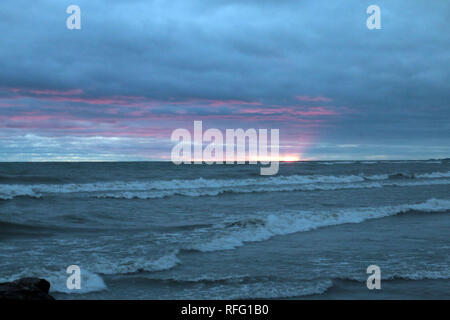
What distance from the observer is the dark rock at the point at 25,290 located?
5.02m

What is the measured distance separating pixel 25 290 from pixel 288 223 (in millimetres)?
9988

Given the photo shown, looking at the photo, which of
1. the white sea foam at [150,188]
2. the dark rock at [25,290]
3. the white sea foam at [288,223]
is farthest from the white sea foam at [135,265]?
the white sea foam at [150,188]

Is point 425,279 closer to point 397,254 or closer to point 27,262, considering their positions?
point 397,254

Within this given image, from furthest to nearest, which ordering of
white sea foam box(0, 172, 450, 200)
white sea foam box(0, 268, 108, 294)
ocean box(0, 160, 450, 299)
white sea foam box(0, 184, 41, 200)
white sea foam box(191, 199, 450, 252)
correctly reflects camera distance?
white sea foam box(0, 172, 450, 200) → white sea foam box(0, 184, 41, 200) → white sea foam box(191, 199, 450, 252) → ocean box(0, 160, 450, 299) → white sea foam box(0, 268, 108, 294)

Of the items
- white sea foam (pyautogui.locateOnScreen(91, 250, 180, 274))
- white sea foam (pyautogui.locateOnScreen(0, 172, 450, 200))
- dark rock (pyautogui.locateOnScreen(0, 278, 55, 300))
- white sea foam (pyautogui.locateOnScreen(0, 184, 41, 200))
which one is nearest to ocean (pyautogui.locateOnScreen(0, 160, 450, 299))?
white sea foam (pyautogui.locateOnScreen(91, 250, 180, 274))

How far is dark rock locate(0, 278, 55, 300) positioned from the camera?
5.02m

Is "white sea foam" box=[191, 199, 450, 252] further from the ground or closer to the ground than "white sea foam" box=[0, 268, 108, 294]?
closer to the ground

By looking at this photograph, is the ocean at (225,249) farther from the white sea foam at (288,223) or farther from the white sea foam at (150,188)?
the white sea foam at (150,188)

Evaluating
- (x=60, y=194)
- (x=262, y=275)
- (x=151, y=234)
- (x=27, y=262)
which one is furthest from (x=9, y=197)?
(x=262, y=275)

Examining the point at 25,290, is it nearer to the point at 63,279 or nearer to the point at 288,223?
the point at 63,279

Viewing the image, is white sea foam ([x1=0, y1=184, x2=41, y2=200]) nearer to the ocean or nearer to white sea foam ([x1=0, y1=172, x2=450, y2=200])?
white sea foam ([x1=0, y1=172, x2=450, y2=200])

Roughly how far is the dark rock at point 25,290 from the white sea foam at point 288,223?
16.6 feet

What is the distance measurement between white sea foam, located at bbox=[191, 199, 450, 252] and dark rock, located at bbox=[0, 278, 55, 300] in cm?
505

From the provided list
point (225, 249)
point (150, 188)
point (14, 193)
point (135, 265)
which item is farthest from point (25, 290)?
point (150, 188)
